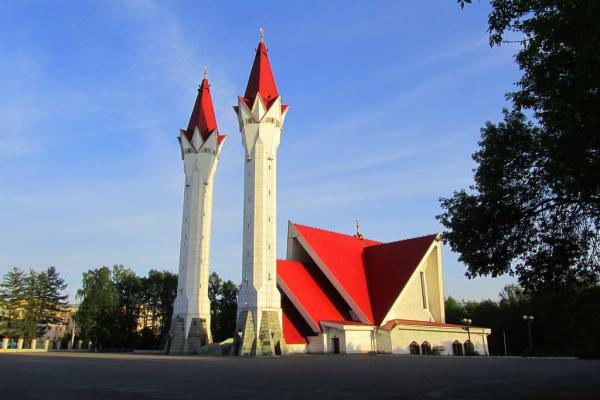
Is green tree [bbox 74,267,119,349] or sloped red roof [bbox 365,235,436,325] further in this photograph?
green tree [bbox 74,267,119,349]

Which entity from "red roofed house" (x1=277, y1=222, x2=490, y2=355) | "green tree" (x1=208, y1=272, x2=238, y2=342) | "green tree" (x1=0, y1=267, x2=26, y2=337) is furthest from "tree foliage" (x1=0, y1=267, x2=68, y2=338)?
"red roofed house" (x1=277, y1=222, x2=490, y2=355)

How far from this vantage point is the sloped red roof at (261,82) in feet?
133

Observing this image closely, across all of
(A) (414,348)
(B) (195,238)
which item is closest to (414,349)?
(A) (414,348)

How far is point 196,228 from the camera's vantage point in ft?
148

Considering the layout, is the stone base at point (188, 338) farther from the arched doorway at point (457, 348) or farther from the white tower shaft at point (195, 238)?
the arched doorway at point (457, 348)

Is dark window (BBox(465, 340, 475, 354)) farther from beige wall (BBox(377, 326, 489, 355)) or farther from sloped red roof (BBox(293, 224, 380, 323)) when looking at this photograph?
sloped red roof (BBox(293, 224, 380, 323))

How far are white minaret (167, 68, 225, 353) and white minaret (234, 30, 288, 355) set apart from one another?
7518 mm

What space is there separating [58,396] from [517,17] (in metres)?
10.8

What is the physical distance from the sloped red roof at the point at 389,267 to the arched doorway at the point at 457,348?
813cm

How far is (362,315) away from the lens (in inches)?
1543

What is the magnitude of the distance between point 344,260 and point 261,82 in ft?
58.0

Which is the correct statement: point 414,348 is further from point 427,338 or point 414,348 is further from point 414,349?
point 427,338

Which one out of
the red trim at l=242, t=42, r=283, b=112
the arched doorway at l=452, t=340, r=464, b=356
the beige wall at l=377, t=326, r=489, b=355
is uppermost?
the red trim at l=242, t=42, r=283, b=112

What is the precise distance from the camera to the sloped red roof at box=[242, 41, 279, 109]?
4069cm
